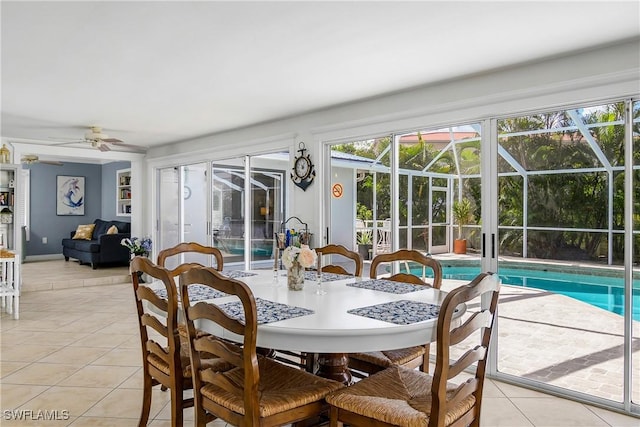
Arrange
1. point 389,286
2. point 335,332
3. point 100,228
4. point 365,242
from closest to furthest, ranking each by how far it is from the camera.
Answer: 1. point 335,332
2. point 389,286
3. point 365,242
4. point 100,228

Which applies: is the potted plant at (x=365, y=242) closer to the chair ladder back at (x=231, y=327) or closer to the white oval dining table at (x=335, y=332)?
the white oval dining table at (x=335, y=332)

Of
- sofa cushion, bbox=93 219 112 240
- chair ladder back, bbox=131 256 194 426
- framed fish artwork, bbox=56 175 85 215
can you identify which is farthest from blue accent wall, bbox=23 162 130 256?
chair ladder back, bbox=131 256 194 426

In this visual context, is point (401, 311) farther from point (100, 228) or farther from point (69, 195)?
point (69, 195)

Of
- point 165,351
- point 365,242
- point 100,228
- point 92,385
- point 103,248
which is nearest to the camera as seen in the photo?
point 165,351

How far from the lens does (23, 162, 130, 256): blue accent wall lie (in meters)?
9.95

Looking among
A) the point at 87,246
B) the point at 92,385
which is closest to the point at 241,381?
A: the point at 92,385

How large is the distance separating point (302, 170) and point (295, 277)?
253 centimetres

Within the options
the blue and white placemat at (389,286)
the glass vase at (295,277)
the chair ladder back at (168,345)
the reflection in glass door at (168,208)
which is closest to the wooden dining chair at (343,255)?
the blue and white placemat at (389,286)

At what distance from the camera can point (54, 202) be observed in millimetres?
10203

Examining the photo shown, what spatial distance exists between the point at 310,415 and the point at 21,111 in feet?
15.5

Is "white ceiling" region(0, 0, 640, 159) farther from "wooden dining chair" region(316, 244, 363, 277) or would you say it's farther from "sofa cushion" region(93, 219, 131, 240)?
"sofa cushion" region(93, 219, 131, 240)

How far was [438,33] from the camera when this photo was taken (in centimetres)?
272

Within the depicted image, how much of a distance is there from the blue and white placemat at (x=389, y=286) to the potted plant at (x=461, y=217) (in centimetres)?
113

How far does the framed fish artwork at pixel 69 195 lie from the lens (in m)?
10.2
